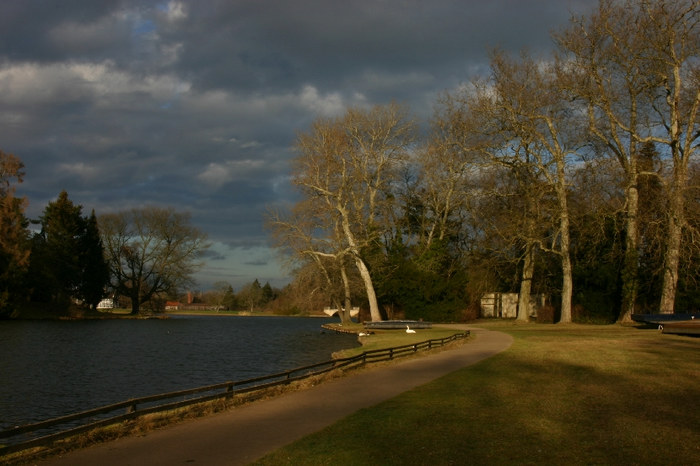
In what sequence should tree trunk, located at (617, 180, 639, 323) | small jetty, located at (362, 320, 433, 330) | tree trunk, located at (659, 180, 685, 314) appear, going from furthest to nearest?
small jetty, located at (362, 320, 433, 330), tree trunk, located at (617, 180, 639, 323), tree trunk, located at (659, 180, 685, 314)

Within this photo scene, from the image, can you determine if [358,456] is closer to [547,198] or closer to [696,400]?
[696,400]

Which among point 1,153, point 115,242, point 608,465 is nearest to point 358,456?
point 608,465

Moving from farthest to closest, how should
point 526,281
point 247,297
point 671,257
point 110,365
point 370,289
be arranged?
point 247,297 < point 370,289 < point 526,281 < point 671,257 < point 110,365

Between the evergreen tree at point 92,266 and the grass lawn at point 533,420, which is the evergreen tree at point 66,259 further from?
the grass lawn at point 533,420

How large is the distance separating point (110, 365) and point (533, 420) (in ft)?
66.2

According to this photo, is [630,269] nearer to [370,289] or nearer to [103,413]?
[370,289]

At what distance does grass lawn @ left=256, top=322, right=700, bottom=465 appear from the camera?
30.0 ft

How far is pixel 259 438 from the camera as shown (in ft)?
34.3

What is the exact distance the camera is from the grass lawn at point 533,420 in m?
9.14

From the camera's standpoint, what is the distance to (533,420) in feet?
38.4

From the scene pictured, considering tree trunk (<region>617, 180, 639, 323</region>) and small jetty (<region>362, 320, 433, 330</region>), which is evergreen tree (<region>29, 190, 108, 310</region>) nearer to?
small jetty (<region>362, 320, 433, 330</region>)

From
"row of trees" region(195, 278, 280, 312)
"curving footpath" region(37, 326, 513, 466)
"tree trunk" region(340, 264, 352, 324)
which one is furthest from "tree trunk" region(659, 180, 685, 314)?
"row of trees" region(195, 278, 280, 312)

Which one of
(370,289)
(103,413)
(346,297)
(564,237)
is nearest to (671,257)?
(564,237)

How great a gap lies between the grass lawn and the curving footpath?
625mm
